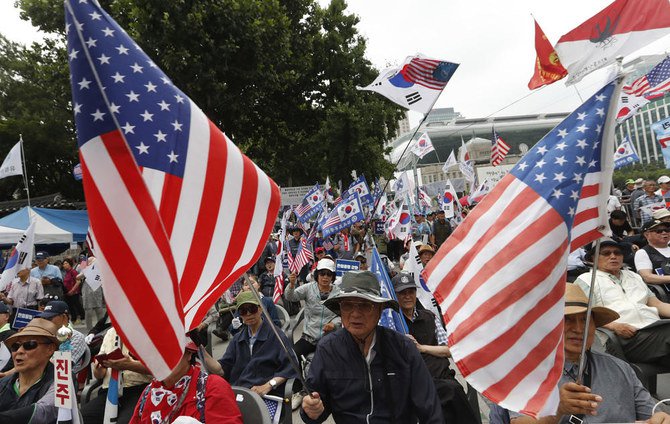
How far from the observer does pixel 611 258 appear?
467cm

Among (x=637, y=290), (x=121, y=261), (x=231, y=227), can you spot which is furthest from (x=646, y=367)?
(x=121, y=261)

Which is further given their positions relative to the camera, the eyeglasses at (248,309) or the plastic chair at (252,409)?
the eyeglasses at (248,309)

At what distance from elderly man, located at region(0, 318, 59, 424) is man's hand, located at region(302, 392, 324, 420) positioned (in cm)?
187

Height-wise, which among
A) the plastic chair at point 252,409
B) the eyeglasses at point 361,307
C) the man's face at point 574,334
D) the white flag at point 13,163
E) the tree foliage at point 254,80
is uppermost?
the tree foliage at point 254,80

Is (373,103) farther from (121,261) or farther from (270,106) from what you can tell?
(121,261)

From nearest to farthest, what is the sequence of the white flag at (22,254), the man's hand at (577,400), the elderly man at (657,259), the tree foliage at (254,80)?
the man's hand at (577,400) < the elderly man at (657,259) < the white flag at (22,254) < the tree foliage at (254,80)

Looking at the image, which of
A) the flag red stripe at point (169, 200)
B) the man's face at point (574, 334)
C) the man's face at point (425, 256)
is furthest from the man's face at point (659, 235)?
the flag red stripe at point (169, 200)

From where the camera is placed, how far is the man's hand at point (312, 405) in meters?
2.63

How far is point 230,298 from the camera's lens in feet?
27.3

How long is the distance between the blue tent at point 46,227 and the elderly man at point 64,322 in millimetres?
10374

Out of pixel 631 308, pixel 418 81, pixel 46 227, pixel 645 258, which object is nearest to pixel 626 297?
pixel 631 308

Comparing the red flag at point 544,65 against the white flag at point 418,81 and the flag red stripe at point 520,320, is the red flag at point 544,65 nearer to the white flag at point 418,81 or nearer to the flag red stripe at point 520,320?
the white flag at point 418,81

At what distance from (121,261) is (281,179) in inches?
1139

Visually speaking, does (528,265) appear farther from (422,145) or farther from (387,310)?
(422,145)
